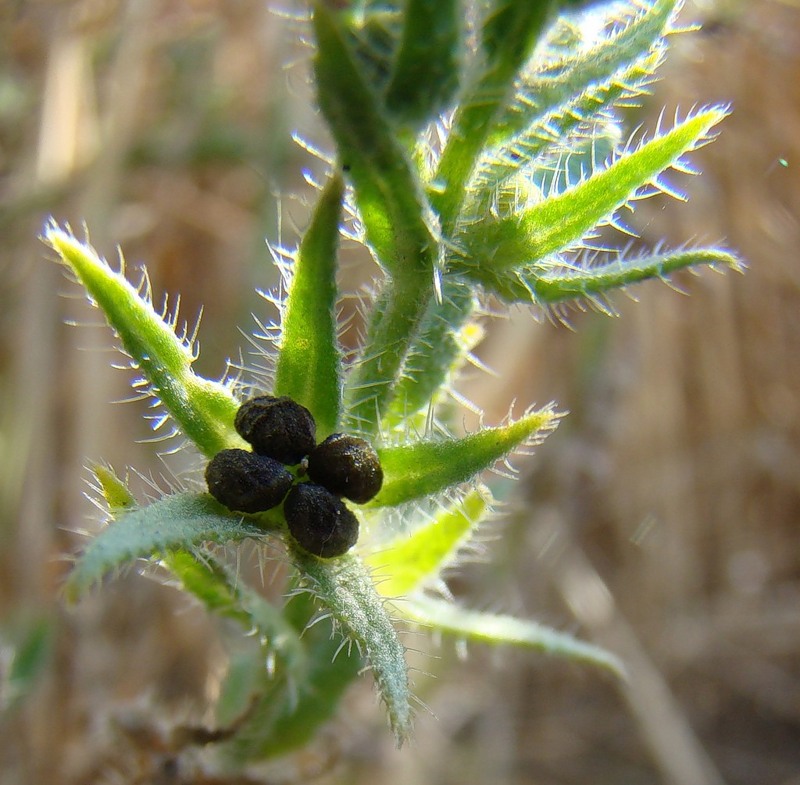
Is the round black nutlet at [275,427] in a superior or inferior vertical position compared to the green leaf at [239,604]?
superior

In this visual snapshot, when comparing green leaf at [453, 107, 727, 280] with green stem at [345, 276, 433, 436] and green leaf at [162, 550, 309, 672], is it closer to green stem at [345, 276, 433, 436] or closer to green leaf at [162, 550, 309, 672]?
green stem at [345, 276, 433, 436]

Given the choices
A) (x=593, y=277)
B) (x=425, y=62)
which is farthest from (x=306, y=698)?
(x=425, y=62)

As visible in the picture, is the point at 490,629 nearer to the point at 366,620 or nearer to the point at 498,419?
the point at 366,620

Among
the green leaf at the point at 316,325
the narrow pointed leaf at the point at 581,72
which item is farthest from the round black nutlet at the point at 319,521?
the narrow pointed leaf at the point at 581,72

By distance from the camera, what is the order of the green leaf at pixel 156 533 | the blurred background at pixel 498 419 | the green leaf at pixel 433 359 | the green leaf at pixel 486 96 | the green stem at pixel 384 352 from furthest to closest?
the blurred background at pixel 498 419, the green leaf at pixel 433 359, the green stem at pixel 384 352, the green leaf at pixel 486 96, the green leaf at pixel 156 533

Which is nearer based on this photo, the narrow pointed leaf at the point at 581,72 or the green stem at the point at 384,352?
the narrow pointed leaf at the point at 581,72

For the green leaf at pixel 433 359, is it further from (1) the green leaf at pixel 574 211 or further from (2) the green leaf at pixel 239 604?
(2) the green leaf at pixel 239 604
